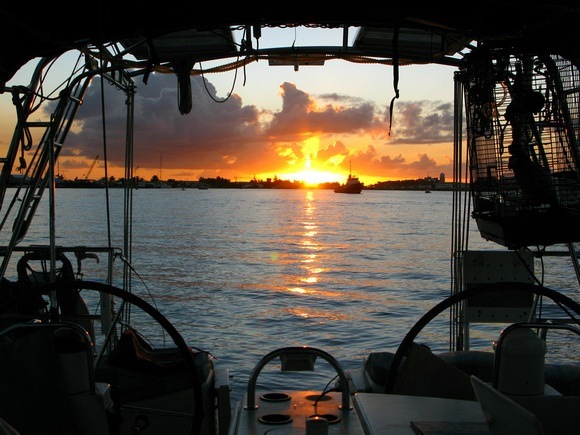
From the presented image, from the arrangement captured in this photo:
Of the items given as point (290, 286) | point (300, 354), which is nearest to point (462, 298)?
point (300, 354)

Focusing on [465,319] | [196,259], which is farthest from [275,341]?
[196,259]

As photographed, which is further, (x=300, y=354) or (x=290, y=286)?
(x=290, y=286)

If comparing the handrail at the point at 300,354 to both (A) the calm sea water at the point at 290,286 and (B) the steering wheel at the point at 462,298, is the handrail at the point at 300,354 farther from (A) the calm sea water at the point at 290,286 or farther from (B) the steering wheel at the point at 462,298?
(A) the calm sea water at the point at 290,286

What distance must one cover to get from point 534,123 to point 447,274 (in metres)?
24.1

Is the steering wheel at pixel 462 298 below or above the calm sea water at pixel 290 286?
above

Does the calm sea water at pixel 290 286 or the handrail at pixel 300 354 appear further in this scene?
the calm sea water at pixel 290 286

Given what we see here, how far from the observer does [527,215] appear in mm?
3895

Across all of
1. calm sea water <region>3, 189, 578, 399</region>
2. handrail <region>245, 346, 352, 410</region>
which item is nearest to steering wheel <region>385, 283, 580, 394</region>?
handrail <region>245, 346, 352, 410</region>

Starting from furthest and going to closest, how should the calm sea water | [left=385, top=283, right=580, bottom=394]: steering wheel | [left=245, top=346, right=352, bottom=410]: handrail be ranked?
the calm sea water → [left=385, top=283, right=580, bottom=394]: steering wheel → [left=245, top=346, right=352, bottom=410]: handrail

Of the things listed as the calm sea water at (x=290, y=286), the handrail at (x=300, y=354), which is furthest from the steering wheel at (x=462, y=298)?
the calm sea water at (x=290, y=286)

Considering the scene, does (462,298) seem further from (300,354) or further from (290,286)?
(290,286)

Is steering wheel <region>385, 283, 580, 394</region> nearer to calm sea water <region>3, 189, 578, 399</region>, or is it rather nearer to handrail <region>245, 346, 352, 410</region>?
handrail <region>245, 346, 352, 410</region>

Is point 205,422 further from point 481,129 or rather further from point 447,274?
point 447,274

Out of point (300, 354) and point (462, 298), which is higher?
point (462, 298)
